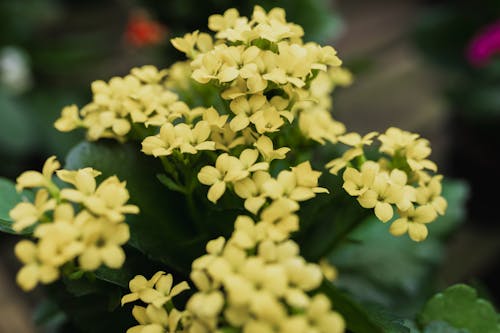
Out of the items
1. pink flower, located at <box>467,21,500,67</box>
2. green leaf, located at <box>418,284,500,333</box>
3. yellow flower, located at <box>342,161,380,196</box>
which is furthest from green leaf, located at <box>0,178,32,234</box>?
pink flower, located at <box>467,21,500,67</box>

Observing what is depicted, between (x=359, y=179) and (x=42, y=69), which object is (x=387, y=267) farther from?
(x=42, y=69)

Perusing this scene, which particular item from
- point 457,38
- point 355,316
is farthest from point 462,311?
point 457,38

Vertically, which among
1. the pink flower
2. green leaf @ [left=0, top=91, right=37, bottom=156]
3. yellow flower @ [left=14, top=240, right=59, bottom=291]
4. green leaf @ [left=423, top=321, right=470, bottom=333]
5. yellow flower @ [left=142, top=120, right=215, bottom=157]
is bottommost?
yellow flower @ [left=14, top=240, right=59, bottom=291]

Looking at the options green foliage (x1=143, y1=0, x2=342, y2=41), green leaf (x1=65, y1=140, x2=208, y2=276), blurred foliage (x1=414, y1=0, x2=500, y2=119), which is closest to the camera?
green leaf (x1=65, y1=140, x2=208, y2=276)

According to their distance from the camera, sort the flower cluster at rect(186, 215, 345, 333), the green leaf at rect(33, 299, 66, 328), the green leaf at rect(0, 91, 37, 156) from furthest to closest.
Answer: the green leaf at rect(0, 91, 37, 156)
the green leaf at rect(33, 299, 66, 328)
the flower cluster at rect(186, 215, 345, 333)

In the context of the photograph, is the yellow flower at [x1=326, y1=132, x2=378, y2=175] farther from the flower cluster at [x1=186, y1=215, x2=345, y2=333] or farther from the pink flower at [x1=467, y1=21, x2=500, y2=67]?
the pink flower at [x1=467, y1=21, x2=500, y2=67]

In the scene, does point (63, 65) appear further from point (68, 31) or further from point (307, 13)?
point (307, 13)

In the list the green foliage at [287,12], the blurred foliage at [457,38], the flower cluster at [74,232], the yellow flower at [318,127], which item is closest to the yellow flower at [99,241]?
the flower cluster at [74,232]
